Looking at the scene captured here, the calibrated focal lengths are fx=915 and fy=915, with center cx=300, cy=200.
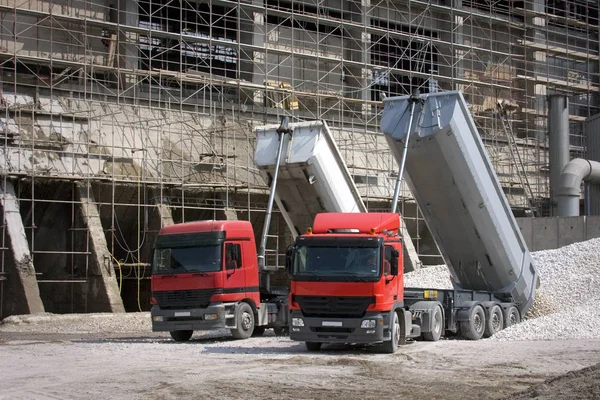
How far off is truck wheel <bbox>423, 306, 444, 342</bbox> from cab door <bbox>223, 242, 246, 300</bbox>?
13.1 ft

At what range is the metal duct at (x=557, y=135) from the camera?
38.8m

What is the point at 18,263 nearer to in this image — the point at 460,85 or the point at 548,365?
the point at 548,365

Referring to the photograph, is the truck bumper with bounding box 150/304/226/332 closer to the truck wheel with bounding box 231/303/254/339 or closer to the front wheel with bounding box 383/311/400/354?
the truck wheel with bounding box 231/303/254/339

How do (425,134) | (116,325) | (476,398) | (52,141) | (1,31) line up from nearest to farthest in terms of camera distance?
(476,398) < (425,134) < (116,325) < (52,141) < (1,31)

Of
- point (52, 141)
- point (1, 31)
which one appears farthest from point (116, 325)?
point (1, 31)

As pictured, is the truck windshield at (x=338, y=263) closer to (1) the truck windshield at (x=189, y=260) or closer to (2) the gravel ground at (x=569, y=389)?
(1) the truck windshield at (x=189, y=260)

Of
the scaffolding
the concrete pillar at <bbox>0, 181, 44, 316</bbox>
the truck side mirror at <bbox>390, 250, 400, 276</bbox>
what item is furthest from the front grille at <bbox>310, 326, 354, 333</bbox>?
the scaffolding

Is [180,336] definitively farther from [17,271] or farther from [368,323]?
[17,271]

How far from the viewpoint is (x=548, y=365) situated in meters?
13.9

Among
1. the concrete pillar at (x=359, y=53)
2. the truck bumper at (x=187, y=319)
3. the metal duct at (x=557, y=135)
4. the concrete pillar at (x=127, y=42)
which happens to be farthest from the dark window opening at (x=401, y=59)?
the truck bumper at (x=187, y=319)

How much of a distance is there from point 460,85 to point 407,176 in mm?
21366

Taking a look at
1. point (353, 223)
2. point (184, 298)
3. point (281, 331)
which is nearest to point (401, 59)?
point (281, 331)

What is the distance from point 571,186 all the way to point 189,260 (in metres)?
22.3

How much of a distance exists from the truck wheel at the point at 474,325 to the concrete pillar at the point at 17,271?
37.7 ft
